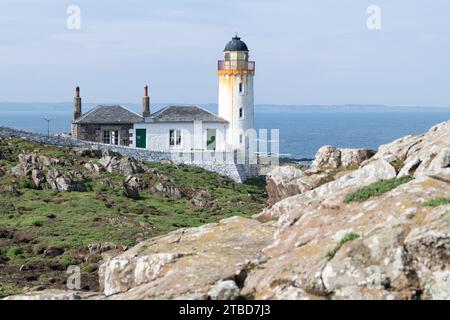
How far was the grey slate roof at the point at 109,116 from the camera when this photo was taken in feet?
238

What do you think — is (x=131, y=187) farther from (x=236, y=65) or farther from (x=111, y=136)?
(x=236, y=65)

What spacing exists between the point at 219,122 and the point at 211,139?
1.58 meters

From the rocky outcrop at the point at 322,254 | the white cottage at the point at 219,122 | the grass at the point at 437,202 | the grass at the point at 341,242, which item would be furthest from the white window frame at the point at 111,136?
the grass at the point at 437,202

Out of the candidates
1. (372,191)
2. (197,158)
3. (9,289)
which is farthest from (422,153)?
(197,158)

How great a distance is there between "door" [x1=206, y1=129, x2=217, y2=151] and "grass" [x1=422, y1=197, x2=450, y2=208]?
187 feet

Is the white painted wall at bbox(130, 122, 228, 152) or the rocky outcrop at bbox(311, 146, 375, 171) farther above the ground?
the rocky outcrop at bbox(311, 146, 375, 171)

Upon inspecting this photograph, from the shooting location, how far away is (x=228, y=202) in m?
57.7

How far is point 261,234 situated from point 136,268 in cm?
332

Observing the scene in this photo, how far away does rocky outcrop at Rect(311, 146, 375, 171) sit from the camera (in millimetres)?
29656

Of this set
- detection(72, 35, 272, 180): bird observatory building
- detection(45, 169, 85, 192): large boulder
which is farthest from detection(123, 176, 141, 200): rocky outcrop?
detection(72, 35, 272, 180): bird observatory building

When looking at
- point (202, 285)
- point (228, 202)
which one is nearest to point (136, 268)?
point (202, 285)

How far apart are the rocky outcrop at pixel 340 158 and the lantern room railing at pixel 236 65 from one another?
42592 millimetres

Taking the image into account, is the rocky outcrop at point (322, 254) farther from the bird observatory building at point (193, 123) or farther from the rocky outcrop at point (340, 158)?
the bird observatory building at point (193, 123)

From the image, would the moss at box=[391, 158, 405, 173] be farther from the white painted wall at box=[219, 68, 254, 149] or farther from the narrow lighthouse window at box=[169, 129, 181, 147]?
the narrow lighthouse window at box=[169, 129, 181, 147]
